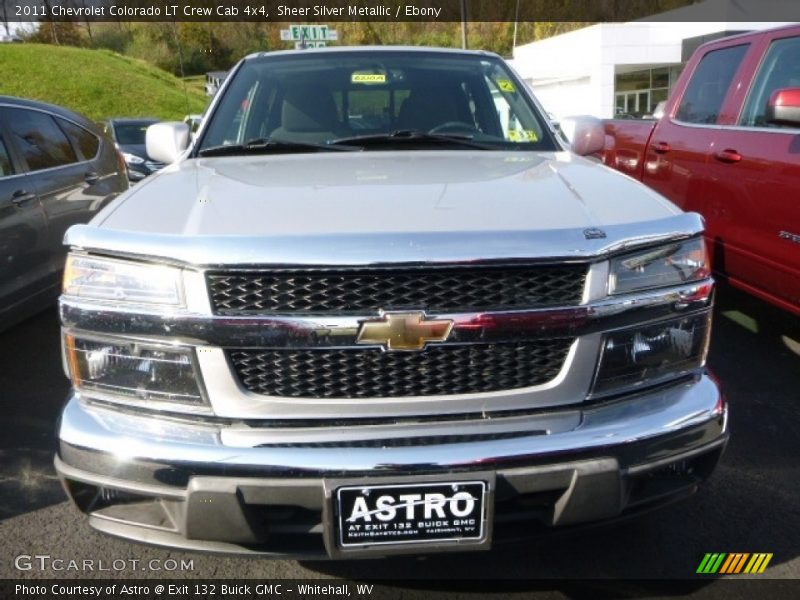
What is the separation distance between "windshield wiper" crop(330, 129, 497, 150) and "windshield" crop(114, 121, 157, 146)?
469 inches

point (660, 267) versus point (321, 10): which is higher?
point (321, 10)

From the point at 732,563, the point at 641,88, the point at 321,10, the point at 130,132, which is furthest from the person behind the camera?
the point at 641,88

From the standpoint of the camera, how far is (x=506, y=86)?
3688 mm

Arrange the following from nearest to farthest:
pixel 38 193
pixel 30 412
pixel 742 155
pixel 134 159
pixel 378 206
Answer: pixel 378 206
pixel 30 412
pixel 742 155
pixel 38 193
pixel 134 159

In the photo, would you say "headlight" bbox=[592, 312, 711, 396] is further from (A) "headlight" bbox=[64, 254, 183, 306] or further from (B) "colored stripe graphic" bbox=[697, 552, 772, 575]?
(A) "headlight" bbox=[64, 254, 183, 306]

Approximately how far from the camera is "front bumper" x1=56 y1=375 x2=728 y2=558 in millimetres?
1882

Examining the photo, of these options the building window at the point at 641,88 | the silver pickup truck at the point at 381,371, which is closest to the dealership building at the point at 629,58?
the building window at the point at 641,88

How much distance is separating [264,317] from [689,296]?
1240mm

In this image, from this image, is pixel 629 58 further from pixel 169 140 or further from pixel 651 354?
pixel 651 354

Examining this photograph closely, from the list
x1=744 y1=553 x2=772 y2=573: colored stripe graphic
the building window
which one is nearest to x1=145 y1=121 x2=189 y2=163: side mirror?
x1=744 y1=553 x2=772 y2=573: colored stripe graphic

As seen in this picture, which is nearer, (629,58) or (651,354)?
(651,354)

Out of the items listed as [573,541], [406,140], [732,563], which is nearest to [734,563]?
[732,563]

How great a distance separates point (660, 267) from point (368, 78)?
6.40 ft

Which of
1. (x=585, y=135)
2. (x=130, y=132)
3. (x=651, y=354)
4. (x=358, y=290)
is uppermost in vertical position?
(x=585, y=135)
